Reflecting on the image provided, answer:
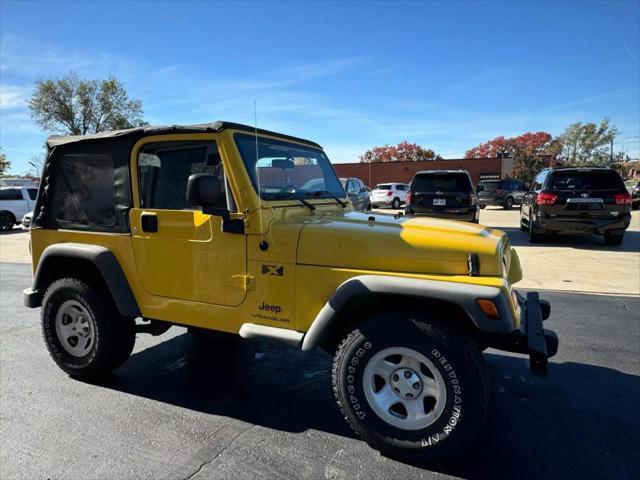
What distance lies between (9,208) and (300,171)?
60.9ft

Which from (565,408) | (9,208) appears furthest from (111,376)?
(9,208)

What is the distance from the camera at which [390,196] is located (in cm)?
2452

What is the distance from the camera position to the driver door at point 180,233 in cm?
283

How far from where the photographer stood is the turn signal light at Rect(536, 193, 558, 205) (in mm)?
9719

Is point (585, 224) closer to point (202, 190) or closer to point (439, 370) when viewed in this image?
point (439, 370)

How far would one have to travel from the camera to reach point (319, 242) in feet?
8.56

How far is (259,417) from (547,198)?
9.15 metres

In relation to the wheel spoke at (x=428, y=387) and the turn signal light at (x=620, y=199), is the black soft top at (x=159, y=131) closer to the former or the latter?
the wheel spoke at (x=428, y=387)

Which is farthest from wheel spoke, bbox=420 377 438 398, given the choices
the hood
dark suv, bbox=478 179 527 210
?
dark suv, bbox=478 179 527 210

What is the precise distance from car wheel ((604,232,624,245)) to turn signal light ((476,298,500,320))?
31.4ft

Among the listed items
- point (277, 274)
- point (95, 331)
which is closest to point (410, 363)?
point (277, 274)

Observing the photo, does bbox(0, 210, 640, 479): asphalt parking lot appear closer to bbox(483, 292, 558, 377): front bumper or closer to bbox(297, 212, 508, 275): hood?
bbox(483, 292, 558, 377): front bumper

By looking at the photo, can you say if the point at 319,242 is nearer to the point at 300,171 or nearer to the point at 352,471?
the point at 300,171

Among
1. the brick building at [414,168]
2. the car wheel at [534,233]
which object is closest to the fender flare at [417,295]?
the car wheel at [534,233]
